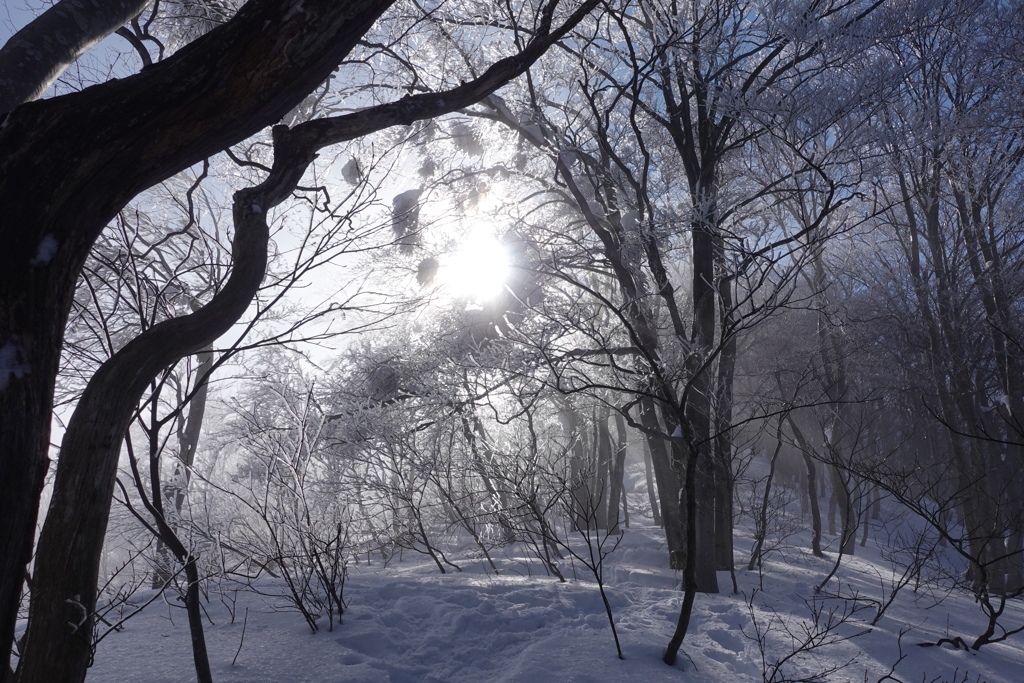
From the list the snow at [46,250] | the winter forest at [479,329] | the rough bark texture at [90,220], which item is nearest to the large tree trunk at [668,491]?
the winter forest at [479,329]

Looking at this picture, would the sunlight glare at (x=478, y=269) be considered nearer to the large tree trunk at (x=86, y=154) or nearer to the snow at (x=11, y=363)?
the large tree trunk at (x=86, y=154)

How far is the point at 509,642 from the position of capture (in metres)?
3.77

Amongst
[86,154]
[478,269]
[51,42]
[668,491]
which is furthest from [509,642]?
[478,269]

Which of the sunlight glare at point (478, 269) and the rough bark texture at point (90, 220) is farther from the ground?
the sunlight glare at point (478, 269)

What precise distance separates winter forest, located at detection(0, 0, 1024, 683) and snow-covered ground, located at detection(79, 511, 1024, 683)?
35 millimetres

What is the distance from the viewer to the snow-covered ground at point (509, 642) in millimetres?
3176

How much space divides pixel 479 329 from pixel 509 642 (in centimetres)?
679

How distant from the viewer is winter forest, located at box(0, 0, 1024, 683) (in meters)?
1.82

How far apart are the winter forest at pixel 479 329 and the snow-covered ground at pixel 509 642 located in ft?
0.12

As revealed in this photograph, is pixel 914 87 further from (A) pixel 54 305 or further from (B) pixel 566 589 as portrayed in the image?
(A) pixel 54 305

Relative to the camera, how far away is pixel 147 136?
5.60 feet

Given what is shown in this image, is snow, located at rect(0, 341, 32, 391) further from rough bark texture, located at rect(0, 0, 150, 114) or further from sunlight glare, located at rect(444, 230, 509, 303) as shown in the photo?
sunlight glare, located at rect(444, 230, 509, 303)

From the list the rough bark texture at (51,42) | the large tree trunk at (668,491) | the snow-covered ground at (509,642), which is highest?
the rough bark texture at (51,42)

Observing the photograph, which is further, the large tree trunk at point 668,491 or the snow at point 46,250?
the large tree trunk at point 668,491
